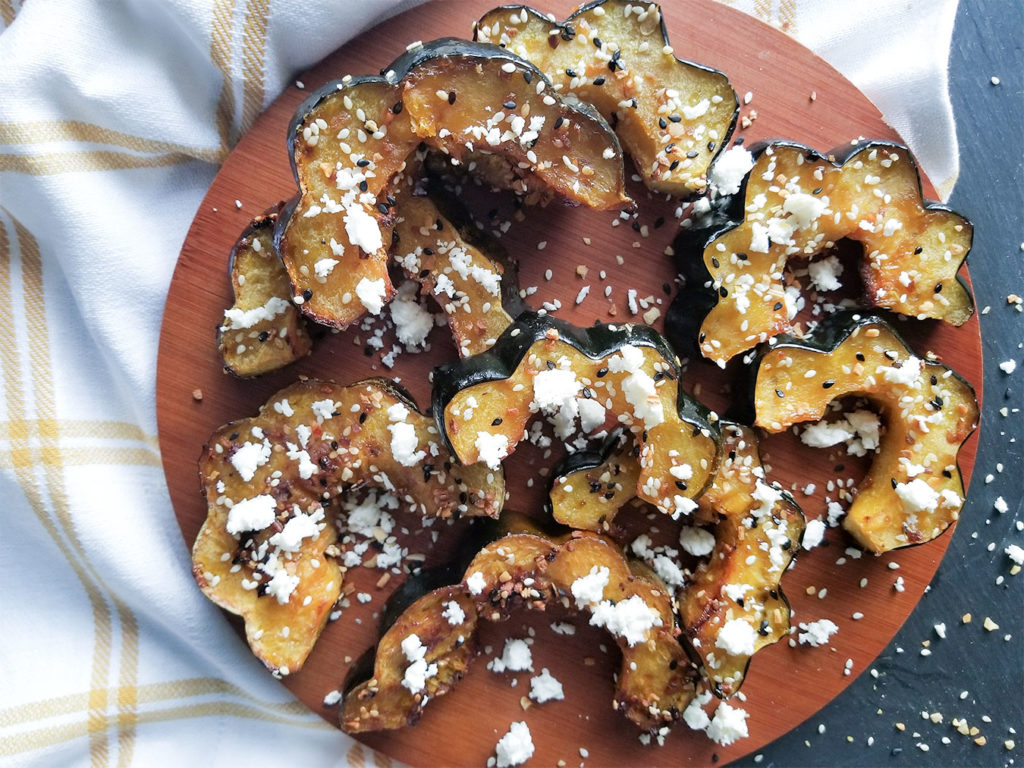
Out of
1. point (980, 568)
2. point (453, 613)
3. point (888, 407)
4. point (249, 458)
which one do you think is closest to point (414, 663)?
point (453, 613)

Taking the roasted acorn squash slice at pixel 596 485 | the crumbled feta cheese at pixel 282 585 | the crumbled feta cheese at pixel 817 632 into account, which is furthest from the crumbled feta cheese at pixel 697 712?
the crumbled feta cheese at pixel 282 585

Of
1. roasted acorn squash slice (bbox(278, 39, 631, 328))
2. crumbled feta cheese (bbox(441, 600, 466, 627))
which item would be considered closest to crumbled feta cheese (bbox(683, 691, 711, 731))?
crumbled feta cheese (bbox(441, 600, 466, 627))

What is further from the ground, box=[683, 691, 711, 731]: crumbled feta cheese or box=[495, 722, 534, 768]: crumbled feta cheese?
box=[683, 691, 711, 731]: crumbled feta cheese

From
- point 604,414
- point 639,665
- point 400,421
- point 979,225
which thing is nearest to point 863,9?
point 979,225

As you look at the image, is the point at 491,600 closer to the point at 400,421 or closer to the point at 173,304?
the point at 400,421

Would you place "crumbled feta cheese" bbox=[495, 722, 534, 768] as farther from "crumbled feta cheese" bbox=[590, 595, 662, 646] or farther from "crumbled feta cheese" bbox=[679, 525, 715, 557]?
"crumbled feta cheese" bbox=[679, 525, 715, 557]

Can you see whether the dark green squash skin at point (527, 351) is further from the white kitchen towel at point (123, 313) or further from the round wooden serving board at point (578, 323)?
the white kitchen towel at point (123, 313)

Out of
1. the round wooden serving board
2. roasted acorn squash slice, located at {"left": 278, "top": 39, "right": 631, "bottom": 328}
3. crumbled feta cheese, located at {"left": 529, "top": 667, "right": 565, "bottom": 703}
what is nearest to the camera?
roasted acorn squash slice, located at {"left": 278, "top": 39, "right": 631, "bottom": 328}

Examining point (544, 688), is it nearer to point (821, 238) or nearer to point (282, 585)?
point (282, 585)
